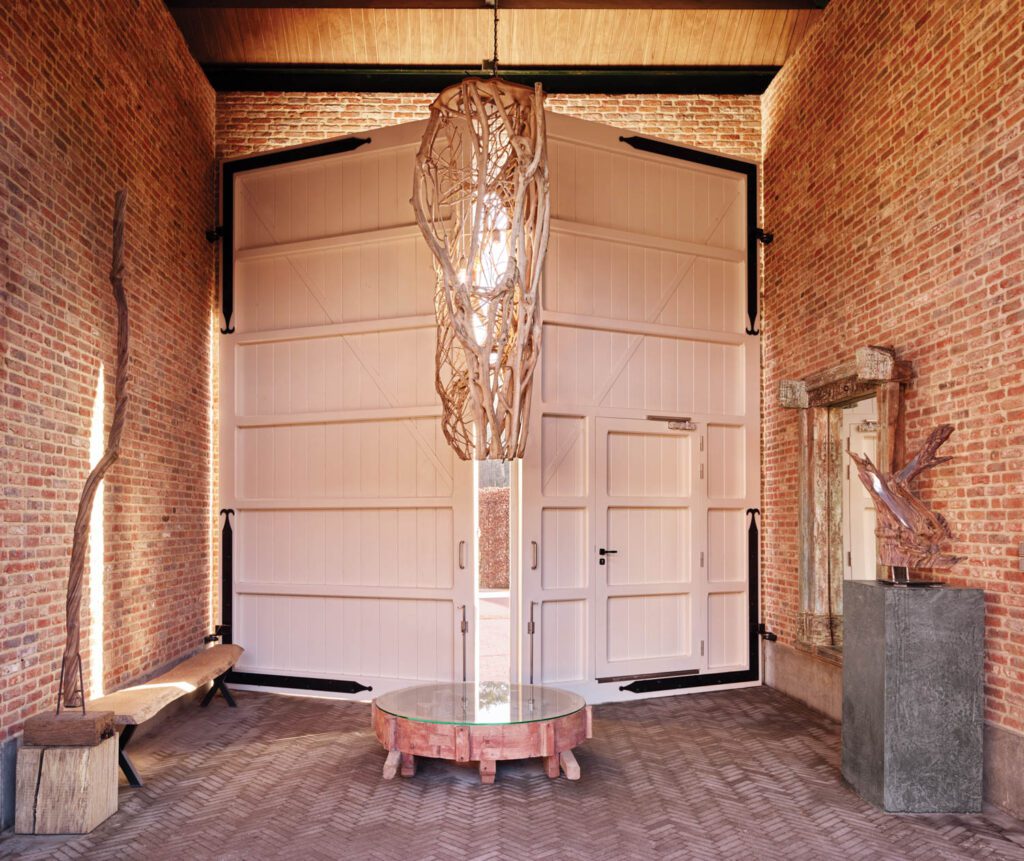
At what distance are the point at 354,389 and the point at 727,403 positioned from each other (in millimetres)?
2962

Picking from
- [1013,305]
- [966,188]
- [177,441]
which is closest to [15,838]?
[177,441]

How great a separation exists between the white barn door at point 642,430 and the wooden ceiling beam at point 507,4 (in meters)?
0.94

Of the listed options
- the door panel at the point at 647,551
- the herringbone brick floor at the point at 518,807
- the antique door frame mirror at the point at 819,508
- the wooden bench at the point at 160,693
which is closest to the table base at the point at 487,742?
the herringbone brick floor at the point at 518,807

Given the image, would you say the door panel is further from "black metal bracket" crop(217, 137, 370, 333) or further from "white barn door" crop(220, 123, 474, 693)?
"black metal bracket" crop(217, 137, 370, 333)

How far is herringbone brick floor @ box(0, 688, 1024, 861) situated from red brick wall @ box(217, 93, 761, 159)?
4626mm

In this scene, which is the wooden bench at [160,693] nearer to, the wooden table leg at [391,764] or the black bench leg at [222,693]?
the black bench leg at [222,693]

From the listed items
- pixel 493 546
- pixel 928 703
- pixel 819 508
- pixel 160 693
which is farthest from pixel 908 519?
pixel 493 546

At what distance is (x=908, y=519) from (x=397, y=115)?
5.03 metres

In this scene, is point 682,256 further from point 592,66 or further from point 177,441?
point 177,441

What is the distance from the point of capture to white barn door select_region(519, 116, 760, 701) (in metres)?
5.77

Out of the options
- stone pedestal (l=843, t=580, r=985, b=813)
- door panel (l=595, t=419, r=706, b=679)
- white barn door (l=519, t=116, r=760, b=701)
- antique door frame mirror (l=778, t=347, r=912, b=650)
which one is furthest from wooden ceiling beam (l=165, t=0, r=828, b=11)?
stone pedestal (l=843, t=580, r=985, b=813)

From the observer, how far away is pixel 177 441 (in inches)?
231

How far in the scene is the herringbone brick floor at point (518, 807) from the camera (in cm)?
334

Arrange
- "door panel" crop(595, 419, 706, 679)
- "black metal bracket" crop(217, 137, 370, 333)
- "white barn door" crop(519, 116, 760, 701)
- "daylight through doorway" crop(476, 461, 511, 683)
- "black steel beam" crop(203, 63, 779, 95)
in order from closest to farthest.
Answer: "white barn door" crop(519, 116, 760, 701)
"door panel" crop(595, 419, 706, 679)
"black metal bracket" crop(217, 137, 370, 333)
"black steel beam" crop(203, 63, 779, 95)
"daylight through doorway" crop(476, 461, 511, 683)
